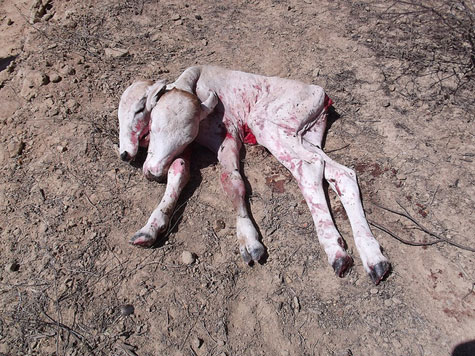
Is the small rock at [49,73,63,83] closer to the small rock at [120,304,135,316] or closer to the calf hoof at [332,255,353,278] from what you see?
the small rock at [120,304,135,316]

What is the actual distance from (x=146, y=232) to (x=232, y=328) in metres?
0.93

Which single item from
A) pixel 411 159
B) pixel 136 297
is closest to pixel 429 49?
pixel 411 159

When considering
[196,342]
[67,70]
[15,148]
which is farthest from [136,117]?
[196,342]

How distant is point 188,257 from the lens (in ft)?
9.46

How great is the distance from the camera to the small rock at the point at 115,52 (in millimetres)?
4516

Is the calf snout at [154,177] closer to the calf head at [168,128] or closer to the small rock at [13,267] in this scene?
the calf head at [168,128]

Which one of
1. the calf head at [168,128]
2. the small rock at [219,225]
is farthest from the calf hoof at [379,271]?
the calf head at [168,128]

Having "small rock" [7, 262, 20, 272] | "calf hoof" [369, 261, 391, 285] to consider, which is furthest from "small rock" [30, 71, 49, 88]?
"calf hoof" [369, 261, 391, 285]

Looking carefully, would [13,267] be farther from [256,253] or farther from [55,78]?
[55,78]

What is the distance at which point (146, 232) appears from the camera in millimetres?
2922

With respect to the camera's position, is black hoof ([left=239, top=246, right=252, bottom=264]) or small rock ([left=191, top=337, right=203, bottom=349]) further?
black hoof ([left=239, top=246, right=252, bottom=264])

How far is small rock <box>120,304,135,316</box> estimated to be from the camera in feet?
8.52

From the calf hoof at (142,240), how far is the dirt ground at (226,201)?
8 centimetres

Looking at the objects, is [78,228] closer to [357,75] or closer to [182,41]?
[182,41]
